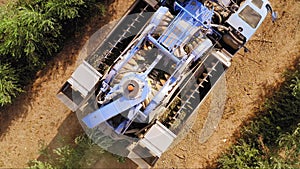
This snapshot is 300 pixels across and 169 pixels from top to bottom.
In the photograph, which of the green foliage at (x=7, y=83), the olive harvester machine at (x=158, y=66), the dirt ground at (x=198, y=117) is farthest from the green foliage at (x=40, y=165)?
the green foliage at (x=7, y=83)

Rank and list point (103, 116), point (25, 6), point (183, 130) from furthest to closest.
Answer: point (183, 130)
point (25, 6)
point (103, 116)

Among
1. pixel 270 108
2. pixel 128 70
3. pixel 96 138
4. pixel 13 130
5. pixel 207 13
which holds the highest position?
pixel 207 13

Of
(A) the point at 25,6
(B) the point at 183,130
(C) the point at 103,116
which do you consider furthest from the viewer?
(B) the point at 183,130

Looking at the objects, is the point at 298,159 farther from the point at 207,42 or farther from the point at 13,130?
the point at 13,130

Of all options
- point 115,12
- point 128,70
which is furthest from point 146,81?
point 115,12

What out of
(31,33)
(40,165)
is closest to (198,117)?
(40,165)

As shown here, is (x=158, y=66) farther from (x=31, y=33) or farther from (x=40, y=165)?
(x=40, y=165)
